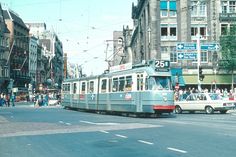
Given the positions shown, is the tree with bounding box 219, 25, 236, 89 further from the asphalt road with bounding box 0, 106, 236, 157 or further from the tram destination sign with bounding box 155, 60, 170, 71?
the asphalt road with bounding box 0, 106, 236, 157

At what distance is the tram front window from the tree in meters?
30.9

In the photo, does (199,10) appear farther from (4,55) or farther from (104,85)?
(4,55)

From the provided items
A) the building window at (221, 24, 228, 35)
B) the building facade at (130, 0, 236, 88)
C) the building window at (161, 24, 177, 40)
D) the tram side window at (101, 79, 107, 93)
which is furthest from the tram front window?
the building window at (161, 24, 177, 40)

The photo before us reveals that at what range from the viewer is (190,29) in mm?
63312

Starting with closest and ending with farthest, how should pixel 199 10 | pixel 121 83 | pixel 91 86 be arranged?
pixel 121 83 → pixel 91 86 → pixel 199 10

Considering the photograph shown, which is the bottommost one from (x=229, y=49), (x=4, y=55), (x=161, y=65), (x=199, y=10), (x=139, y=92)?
(x=139, y=92)

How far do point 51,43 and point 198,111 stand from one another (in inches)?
4498

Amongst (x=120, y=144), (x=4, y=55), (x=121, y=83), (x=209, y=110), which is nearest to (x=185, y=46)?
(x=209, y=110)

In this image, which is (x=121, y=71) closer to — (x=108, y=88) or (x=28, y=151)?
(x=108, y=88)

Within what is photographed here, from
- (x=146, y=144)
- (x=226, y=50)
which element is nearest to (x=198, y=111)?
(x=226, y=50)

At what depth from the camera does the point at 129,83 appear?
3067 cm

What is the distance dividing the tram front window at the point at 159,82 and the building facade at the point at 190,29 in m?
33.8

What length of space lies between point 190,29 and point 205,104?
28.7 meters

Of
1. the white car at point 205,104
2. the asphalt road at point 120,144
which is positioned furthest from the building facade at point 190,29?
the asphalt road at point 120,144
